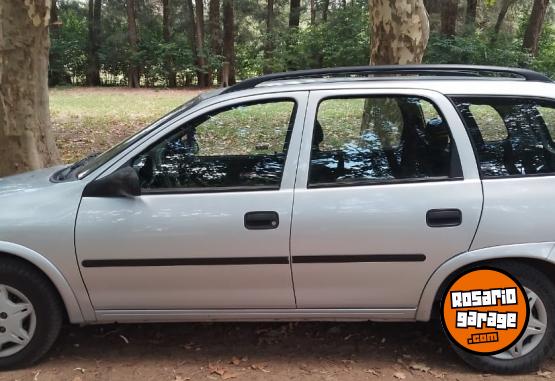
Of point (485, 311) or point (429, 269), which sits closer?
point (429, 269)

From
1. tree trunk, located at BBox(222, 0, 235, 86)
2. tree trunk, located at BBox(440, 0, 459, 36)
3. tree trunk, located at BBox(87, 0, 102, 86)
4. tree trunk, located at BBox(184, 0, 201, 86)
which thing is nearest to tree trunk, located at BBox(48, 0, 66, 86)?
tree trunk, located at BBox(87, 0, 102, 86)

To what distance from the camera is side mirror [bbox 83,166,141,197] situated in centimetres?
321

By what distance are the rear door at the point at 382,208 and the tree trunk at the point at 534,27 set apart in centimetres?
2193

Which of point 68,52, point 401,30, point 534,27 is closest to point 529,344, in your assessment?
point 401,30

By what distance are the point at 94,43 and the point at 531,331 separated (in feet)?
90.7

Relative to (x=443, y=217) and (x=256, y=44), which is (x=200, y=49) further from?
(x=443, y=217)

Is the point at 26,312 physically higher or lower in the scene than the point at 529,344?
higher

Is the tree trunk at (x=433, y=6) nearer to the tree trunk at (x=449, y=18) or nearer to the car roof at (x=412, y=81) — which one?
the tree trunk at (x=449, y=18)

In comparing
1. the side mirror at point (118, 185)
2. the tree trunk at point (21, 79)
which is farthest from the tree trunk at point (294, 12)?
the side mirror at point (118, 185)

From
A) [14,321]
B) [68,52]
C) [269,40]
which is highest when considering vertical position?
[269,40]

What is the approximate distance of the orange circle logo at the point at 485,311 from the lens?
322 cm

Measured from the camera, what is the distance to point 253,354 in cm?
359

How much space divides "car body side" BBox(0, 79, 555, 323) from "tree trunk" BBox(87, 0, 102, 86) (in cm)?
2532

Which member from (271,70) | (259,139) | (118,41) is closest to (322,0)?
(271,70)
